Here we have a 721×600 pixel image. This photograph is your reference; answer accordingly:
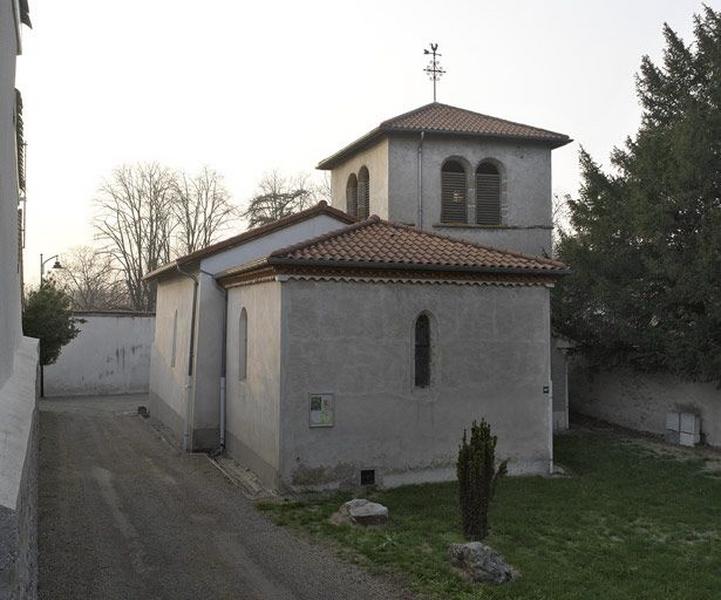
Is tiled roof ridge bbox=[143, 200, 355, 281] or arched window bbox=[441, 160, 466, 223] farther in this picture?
arched window bbox=[441, 160, 466, 223]

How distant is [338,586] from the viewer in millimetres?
8242

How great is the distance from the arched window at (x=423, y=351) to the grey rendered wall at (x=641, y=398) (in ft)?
28.2

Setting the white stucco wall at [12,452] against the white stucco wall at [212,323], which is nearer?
the white stucco wall at [12,452]

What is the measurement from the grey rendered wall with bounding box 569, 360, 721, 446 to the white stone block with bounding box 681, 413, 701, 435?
0.14 metres

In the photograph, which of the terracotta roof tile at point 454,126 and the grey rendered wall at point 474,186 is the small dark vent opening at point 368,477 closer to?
the grey rendered wall at point 474,186

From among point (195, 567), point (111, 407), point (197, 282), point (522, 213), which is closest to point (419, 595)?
point (195, 567)

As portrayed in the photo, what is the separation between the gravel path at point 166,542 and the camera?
813 centimetres

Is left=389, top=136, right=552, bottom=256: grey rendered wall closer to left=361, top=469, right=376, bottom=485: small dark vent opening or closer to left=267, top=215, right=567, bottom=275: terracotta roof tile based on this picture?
left=267, top=215, right=567, bottom=275: terracotta roof tile

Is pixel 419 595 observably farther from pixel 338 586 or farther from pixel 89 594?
pixel 89 594

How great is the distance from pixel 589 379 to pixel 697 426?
493 cm

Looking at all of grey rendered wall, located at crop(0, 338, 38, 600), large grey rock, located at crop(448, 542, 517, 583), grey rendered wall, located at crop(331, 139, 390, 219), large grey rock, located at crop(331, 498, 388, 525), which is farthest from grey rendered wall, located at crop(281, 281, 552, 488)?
grey rendered wall, located at crop(0, 338, 38, 600)

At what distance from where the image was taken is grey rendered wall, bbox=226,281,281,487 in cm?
1286

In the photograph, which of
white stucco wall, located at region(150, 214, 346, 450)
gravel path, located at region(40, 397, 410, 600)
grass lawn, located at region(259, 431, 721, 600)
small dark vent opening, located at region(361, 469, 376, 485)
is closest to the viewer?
gravel path, located at region(40, 397, 410, 600)

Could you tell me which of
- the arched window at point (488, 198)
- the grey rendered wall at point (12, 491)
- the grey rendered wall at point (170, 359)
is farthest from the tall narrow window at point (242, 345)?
the grey rendered wall at point (12, 491)
